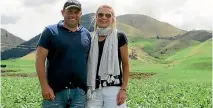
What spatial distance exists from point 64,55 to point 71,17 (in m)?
0.60

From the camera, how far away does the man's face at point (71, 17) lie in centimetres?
637

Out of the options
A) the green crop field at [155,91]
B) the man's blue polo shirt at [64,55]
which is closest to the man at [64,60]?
the man's blue polo shirt at [64,55]

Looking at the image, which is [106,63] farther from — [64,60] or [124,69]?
[64,60]

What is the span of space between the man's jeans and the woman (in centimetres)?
26

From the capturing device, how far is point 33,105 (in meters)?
12.1

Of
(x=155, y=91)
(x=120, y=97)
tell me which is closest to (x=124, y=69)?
(x=120, y=97)

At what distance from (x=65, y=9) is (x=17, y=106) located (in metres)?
6.57

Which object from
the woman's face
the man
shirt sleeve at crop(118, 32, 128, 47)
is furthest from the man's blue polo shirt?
shirt sleeve at crop(118, 32, 128, 47)

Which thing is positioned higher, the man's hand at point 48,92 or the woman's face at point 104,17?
the woman's face at point 104,17

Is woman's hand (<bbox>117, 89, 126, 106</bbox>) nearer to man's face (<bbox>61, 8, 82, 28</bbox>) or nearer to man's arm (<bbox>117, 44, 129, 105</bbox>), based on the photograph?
man's arm (<bbox>117, 44, 129, 105</bbox>)

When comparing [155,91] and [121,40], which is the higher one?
[121,40]

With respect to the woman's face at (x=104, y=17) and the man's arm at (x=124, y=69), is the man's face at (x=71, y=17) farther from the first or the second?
the man's arm at (x=124, y=69)

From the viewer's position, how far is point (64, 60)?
6266mm

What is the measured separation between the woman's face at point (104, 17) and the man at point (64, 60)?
0.33m
